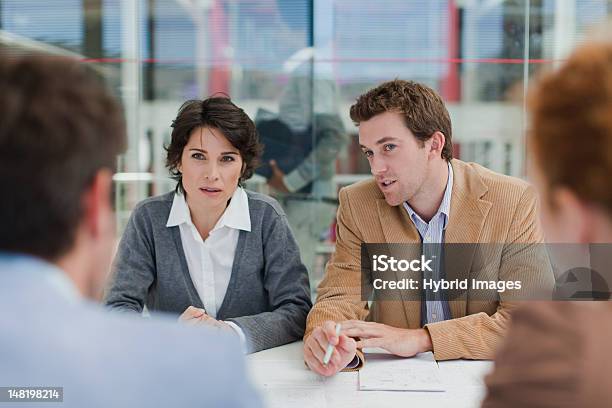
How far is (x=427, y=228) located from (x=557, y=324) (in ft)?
5.02

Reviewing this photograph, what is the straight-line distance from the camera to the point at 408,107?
2.50 m

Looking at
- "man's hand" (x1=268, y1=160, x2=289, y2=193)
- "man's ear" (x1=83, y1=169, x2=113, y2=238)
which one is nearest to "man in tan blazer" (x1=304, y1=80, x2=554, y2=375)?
"man's ear" (x1=83, y1=169, x2=113, y2=238)

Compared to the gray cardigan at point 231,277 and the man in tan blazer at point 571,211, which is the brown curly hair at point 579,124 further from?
the gray cardigan at point 231,277

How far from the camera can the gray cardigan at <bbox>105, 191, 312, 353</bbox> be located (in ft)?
7.89

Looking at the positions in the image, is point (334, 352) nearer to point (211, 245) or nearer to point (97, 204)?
point (211, 245)

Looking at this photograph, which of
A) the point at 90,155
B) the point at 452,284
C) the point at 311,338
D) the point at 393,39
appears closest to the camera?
the point at 90,155

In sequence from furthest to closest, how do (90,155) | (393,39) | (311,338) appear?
(393,39)
(311,338)
(90,155)

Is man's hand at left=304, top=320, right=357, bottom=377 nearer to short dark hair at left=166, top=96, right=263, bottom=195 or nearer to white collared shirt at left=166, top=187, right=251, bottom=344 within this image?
white collared shirt at left=166, top=187, right=251, bottom=344

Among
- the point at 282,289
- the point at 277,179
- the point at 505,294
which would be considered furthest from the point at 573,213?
A: the point at 277,179

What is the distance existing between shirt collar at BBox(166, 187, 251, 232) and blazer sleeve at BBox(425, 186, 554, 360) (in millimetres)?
731

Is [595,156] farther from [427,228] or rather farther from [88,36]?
[88,36]

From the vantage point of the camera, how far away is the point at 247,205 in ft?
8.23

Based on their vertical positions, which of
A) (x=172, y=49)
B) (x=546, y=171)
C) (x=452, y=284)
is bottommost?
(x=452, y=284)

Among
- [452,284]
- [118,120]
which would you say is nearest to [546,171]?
[118,120]
